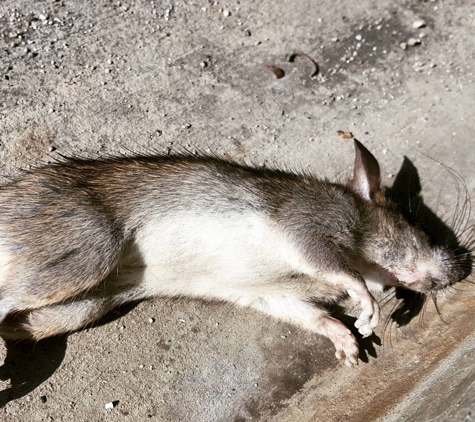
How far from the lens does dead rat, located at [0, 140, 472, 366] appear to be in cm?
397

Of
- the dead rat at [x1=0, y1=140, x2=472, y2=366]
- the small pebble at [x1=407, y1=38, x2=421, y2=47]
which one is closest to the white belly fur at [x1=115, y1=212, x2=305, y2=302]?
the dead rat at [x1=0, y1=140, x2=472, y2=366]

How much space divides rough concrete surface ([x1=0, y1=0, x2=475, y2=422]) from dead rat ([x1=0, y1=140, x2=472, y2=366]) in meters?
0.37

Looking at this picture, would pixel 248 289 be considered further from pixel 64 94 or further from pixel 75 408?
pixel 64 94

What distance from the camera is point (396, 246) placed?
179 inches

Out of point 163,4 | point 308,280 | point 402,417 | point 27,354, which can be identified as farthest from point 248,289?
point 163,4

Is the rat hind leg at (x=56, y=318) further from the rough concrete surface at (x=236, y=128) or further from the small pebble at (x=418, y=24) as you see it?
the small pebble at (x=418, y=24)

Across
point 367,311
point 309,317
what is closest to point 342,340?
point 309,317

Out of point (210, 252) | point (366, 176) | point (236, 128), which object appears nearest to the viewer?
point (210, 252)

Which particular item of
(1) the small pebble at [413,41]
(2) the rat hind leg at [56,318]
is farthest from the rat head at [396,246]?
(2) the rat hind leg at [56,318]

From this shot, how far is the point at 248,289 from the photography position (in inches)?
180

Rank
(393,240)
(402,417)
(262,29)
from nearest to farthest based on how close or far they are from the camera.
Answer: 1. (402,417)
2. (393,240)
3. (262,29)

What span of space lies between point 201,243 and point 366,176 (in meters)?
1.36

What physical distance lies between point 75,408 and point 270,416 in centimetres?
151

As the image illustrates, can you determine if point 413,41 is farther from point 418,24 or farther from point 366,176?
point 366,176
